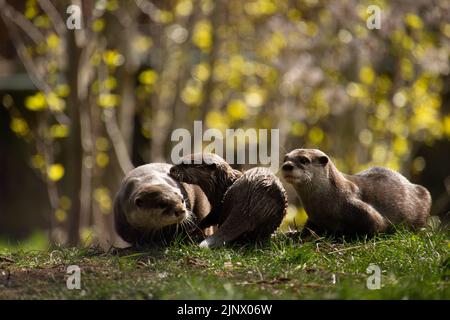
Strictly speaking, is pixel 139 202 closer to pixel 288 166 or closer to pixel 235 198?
pixel 235 198

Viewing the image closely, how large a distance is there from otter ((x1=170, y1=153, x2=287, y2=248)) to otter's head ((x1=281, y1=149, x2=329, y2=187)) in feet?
0.40

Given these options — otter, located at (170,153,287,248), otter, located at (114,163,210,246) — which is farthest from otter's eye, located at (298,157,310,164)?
otter, located at (114,163,210,246)

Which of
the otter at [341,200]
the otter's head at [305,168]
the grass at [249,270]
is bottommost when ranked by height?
the grass at [249,270]

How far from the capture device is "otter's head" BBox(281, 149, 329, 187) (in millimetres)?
5824

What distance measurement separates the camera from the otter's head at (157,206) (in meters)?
5.50

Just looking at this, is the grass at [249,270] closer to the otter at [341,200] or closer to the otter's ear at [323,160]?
the otter at [341,200]

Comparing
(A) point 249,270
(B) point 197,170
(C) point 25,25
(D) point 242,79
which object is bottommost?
(A) point 249,270

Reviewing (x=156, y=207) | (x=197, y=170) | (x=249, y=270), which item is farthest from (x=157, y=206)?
(x=249, y=270)

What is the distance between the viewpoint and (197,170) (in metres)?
5.98

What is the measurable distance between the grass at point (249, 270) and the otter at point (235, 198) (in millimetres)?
141

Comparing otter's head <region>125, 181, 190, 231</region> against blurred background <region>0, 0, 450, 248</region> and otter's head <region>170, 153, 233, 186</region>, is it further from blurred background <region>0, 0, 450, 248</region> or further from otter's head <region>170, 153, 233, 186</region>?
blurred background <region>0, 0, 450, 248</region>

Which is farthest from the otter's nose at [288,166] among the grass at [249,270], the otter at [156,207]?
the otter at [156,207]

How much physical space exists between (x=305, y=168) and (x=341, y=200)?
13.1 inches
